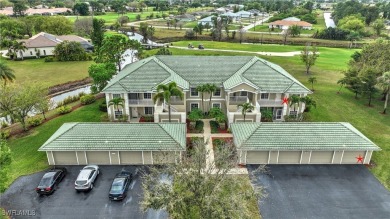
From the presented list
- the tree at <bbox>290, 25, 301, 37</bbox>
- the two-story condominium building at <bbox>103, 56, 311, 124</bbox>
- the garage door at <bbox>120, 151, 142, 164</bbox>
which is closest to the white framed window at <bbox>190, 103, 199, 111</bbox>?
the two-story condominium building at <bbox>103, 56, 311, 124</bbox>

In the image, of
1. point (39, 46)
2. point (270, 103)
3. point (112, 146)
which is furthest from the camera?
point (39, 46)

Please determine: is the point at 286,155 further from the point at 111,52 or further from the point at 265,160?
the point at 111,52

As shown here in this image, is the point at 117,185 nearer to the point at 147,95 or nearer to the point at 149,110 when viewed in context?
the point at 147,95

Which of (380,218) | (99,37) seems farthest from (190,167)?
(99,37)

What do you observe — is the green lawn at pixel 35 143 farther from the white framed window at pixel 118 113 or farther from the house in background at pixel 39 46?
the house in background at pixel 39 46

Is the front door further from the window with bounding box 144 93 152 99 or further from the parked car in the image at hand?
the parked car

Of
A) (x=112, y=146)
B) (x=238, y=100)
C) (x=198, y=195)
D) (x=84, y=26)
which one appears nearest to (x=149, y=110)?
(x=112, y=146)

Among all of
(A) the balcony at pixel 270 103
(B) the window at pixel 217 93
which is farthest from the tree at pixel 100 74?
(A) the balcony at pixel 270 103
